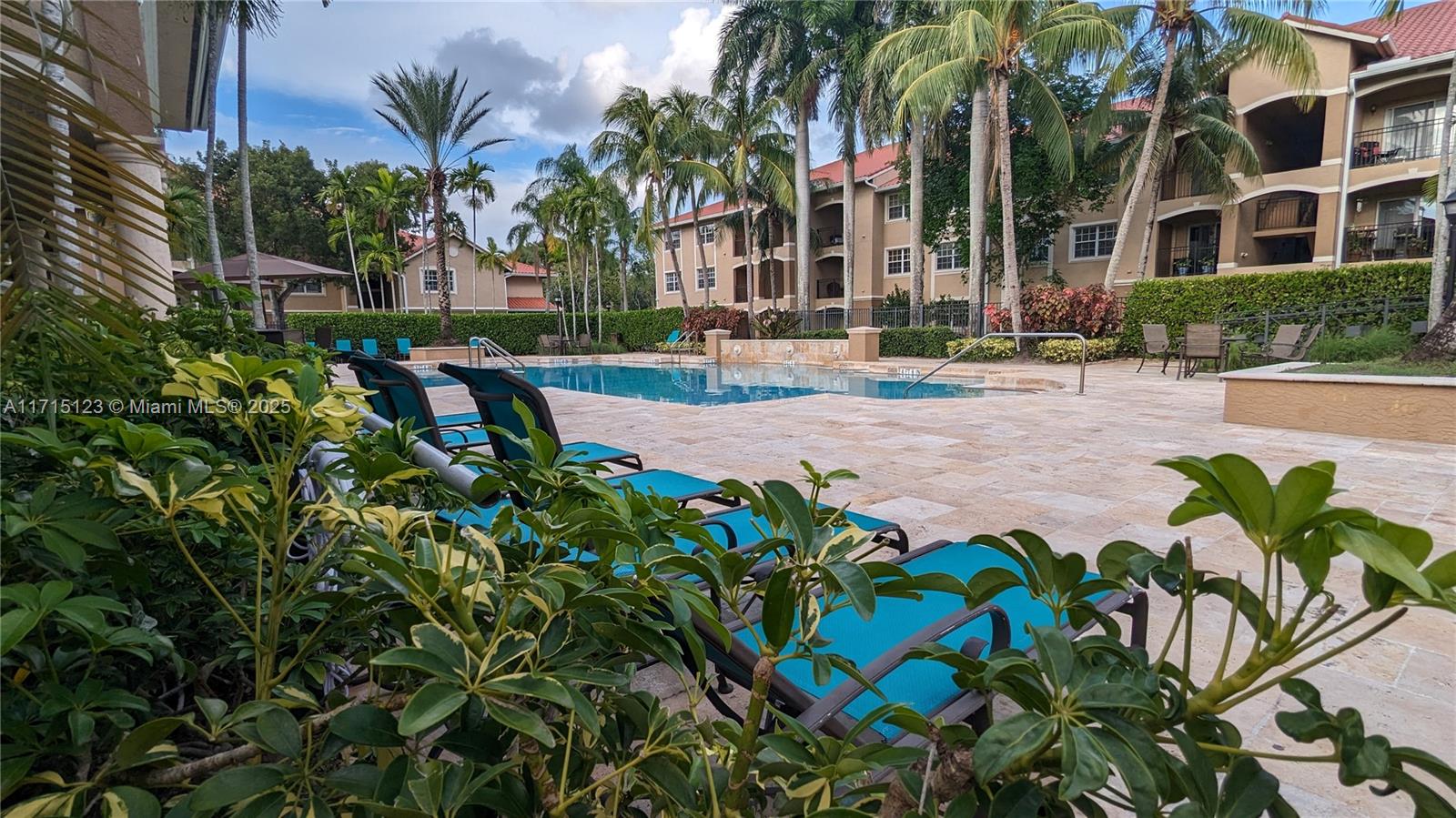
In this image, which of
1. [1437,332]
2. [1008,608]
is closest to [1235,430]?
[1437,332]

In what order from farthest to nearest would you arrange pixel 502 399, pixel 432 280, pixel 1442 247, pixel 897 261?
pixel 432 280 < pixel 897 261 < pixel 1442 247 < pixel 502 399

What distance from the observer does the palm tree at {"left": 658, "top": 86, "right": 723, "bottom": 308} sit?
79.4 ft

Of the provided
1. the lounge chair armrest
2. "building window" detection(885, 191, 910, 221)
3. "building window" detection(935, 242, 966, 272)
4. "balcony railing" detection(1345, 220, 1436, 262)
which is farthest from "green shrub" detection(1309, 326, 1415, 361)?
"building window" detection(885, 191, 910, 221)

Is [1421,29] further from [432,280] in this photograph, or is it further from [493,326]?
[432,280]

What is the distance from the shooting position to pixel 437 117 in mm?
22703

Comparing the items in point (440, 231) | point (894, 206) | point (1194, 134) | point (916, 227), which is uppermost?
point (1194, 134)

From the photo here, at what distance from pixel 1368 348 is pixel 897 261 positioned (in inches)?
832

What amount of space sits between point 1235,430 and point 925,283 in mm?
22582

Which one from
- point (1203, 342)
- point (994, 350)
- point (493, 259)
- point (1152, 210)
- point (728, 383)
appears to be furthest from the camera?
point (493, 259)

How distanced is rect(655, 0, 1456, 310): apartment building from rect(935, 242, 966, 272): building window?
0.08 metres

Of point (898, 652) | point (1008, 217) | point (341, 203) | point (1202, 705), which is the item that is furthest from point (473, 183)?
point (1202, 705)

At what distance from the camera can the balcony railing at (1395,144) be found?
18719 millimetres

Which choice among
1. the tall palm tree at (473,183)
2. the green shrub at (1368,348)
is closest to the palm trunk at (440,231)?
the tall palm tree at (473,183)

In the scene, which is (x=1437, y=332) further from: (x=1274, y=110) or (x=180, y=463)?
(x=1274, y=110)
